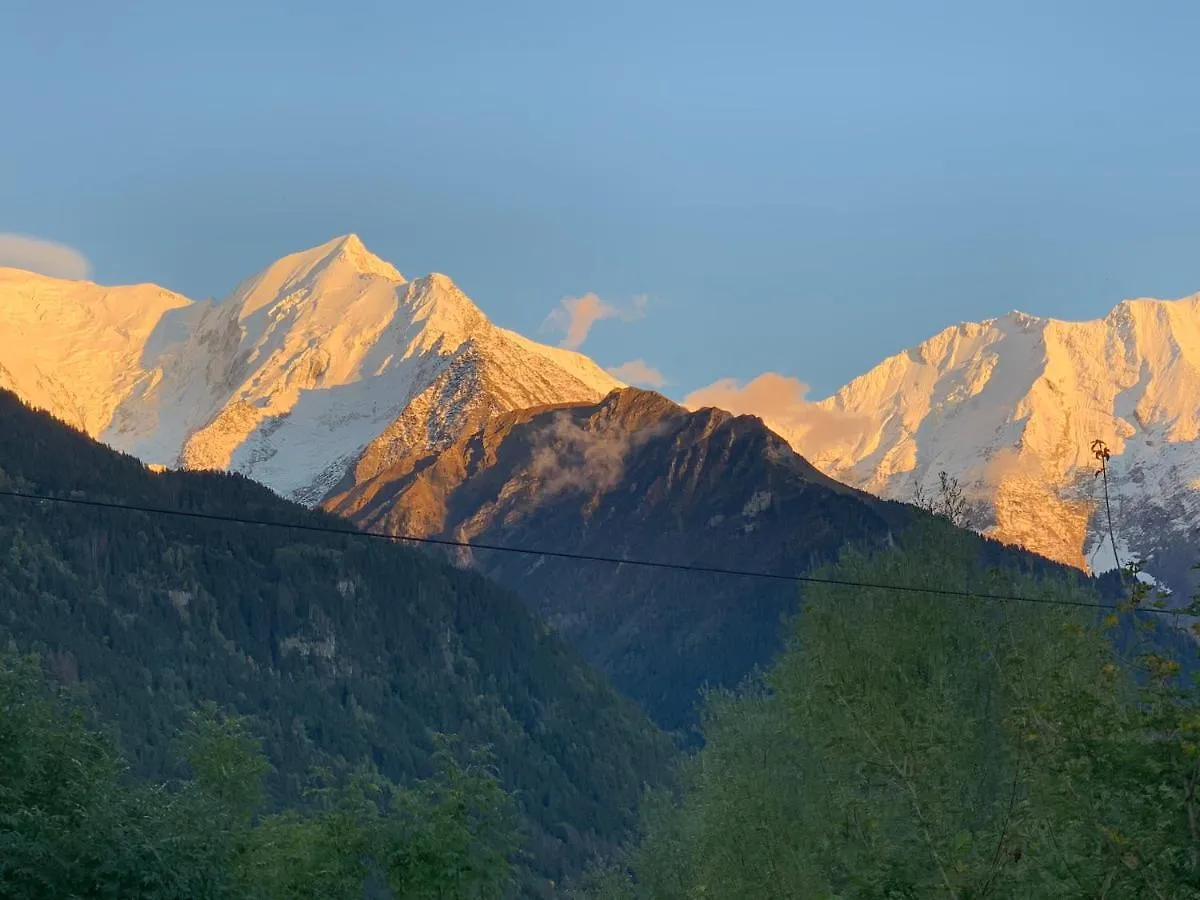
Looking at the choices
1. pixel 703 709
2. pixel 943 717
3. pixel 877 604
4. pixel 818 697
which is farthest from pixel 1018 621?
pixel 703 709

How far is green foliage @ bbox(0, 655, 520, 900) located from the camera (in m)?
40.7

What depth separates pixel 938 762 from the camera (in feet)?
115

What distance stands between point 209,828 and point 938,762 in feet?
66.0

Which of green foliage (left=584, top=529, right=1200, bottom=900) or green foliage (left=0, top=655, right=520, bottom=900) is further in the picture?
green foliage (left=0, top=655, right=520, bottom=900)

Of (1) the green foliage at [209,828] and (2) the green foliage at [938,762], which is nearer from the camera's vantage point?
(2) the green foliage at [938,762]

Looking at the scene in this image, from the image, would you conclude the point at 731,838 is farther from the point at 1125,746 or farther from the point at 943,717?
the point at 1125,746

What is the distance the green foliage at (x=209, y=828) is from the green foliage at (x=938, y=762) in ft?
27.0

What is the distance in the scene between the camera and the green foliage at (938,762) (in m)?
24.4

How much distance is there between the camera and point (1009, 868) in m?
26.8

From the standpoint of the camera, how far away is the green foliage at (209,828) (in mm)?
40656

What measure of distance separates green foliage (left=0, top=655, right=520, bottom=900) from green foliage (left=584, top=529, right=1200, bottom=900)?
27.0 ft

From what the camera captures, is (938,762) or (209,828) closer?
(938,762)

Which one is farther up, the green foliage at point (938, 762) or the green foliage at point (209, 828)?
the green foliage at point (938, 762)

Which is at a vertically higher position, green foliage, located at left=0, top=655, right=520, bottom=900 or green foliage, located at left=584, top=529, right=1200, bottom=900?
green foliage, located at left=584, top=529, right=1200, bottom=900
